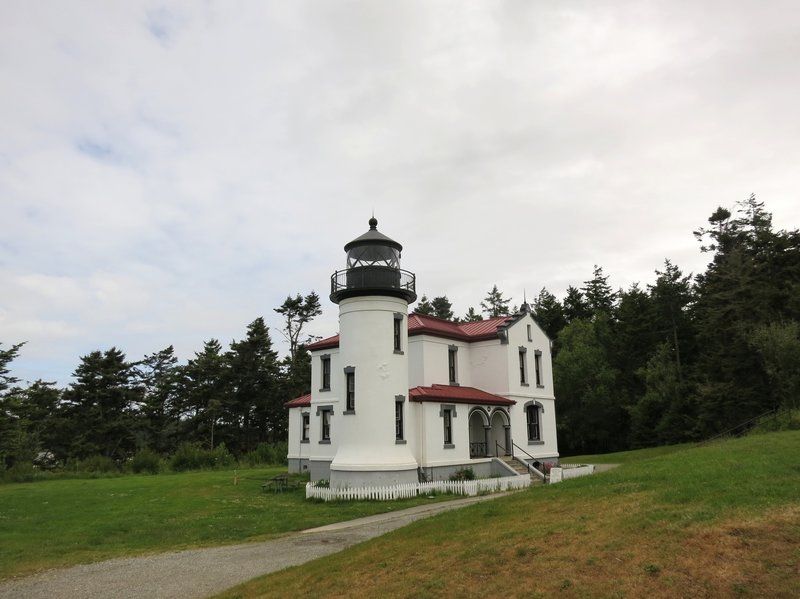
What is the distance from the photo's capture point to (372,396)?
72.7 feet

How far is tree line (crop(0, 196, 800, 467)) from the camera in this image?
1513 inches

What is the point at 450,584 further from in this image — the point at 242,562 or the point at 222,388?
the point at 222,388

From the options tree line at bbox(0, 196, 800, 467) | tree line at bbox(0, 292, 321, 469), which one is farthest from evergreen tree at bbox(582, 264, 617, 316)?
tree line at bbox(0, 292, 321, 469)

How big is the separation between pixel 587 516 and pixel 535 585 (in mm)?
3145

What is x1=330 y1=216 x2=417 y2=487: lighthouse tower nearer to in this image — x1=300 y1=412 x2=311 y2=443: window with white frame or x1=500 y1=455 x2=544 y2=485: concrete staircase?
x1=500 y1=455 x2=544 y2=485: concrete staircase

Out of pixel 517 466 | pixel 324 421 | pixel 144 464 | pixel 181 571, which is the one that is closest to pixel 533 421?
pixel 517 466

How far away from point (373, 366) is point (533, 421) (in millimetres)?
12145

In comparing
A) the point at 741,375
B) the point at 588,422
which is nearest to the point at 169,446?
the point at 588,422

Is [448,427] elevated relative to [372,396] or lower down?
lower down

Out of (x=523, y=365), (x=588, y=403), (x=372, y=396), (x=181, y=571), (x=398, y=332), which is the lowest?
(x=181, y=571)

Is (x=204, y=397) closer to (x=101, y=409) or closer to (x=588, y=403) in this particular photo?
(x=101, y=409)

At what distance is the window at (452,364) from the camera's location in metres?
28.4

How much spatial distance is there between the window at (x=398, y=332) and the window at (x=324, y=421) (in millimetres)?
6801

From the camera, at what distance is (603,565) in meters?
7.39
